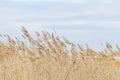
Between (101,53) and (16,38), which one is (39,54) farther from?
(101,53)

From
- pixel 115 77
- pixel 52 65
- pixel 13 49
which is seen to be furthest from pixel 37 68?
pixel 115 77

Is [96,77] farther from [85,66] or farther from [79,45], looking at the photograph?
[79,45]

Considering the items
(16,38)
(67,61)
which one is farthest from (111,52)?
(16,38)

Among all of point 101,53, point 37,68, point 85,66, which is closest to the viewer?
point 37,68

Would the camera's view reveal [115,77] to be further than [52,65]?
Yes

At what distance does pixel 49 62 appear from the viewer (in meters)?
5.60

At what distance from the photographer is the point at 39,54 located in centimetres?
570

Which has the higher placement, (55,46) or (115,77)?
(55,46)

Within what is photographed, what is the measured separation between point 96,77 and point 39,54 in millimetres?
939

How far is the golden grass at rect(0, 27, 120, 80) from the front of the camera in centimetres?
533

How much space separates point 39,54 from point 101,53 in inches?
52.7

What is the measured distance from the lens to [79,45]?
6082 mm

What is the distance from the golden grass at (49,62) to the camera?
5332mm

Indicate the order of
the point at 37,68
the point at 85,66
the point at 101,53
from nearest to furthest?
the point at 37,68 < the point at 85,66 < the point at 101,53
